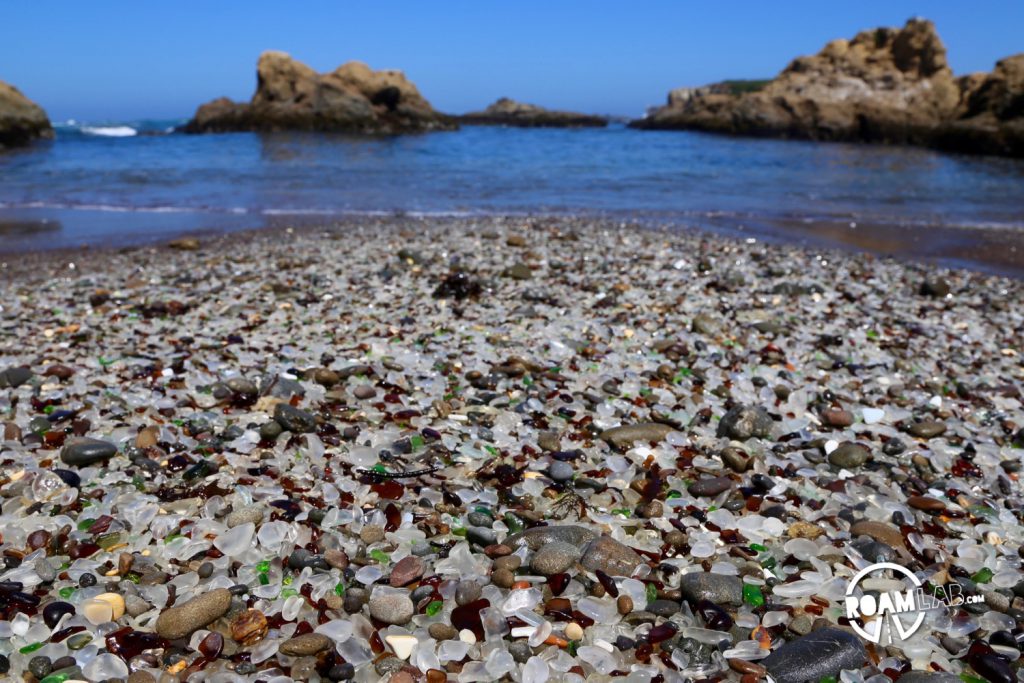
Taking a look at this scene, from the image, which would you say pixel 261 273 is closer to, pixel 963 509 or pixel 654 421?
pixel 654 421

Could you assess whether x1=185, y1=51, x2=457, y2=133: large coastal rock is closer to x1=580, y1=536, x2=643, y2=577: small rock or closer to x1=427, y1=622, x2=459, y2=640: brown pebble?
x1=580, y1=536, x2=643, y2=577: small rock

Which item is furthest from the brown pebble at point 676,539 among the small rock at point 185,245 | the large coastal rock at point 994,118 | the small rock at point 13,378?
the large coastal rock at point 994,118

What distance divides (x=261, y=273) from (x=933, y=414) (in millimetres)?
6581

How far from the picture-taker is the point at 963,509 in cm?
353

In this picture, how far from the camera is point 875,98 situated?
6319cm

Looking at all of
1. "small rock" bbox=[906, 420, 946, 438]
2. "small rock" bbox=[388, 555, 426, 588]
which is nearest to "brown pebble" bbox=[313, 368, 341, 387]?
"small rock" bbox=[388, 555, 426, 588]

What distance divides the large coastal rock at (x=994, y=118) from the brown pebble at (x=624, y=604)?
46.9m

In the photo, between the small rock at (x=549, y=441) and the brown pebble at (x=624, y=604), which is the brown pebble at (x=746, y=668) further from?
the small rock at (x=549, y=441)

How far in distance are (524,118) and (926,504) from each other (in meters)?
93.3

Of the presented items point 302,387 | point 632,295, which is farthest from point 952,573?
point 632,295

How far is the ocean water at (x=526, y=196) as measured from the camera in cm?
1251

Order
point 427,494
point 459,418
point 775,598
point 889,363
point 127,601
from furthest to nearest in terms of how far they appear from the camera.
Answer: point 889,363 < point 459,418 < point 427,494 < point 775,598 < point 127,601

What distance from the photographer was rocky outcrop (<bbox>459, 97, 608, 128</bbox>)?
89125 millimetres

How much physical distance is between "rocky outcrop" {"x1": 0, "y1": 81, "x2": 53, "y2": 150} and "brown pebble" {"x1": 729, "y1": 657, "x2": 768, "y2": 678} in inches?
1751
